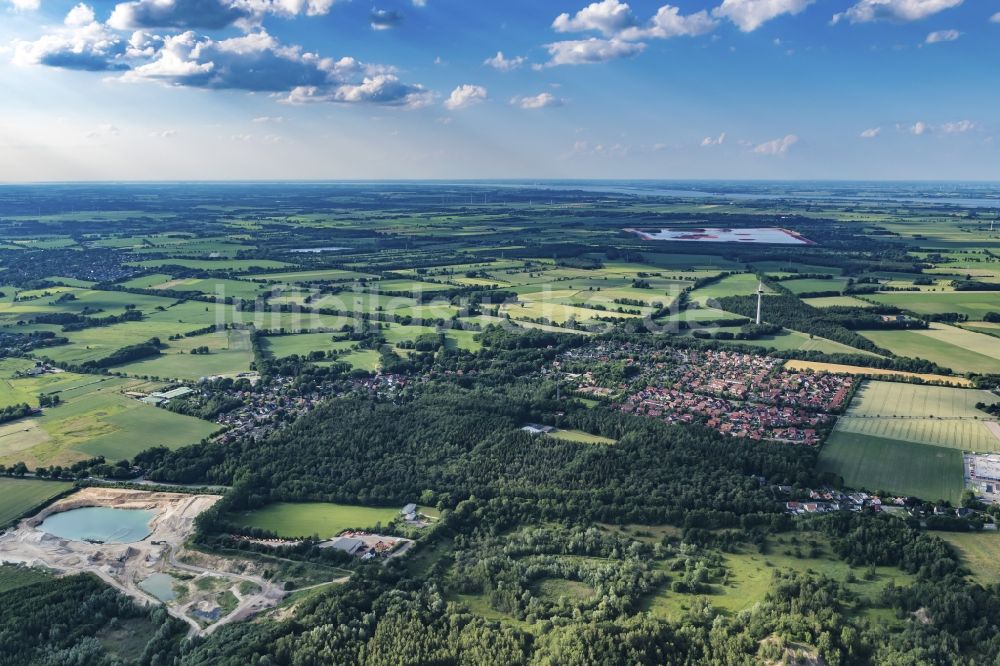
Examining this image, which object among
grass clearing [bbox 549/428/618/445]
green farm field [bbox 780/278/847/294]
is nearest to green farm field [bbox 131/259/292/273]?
green farm field [bbox 780/278/847/294]

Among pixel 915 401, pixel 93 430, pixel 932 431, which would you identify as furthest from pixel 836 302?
pixel 93 430

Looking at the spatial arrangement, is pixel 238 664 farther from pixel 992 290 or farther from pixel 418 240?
pixel 418 240

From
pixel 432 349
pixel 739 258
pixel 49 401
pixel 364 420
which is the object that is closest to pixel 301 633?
pixel 364 420

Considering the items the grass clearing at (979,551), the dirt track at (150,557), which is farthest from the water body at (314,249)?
the grass clearing at (979,551)

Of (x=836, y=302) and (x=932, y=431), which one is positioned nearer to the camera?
(x=932, y=431)

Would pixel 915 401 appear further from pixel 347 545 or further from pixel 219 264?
pixel 219 264
